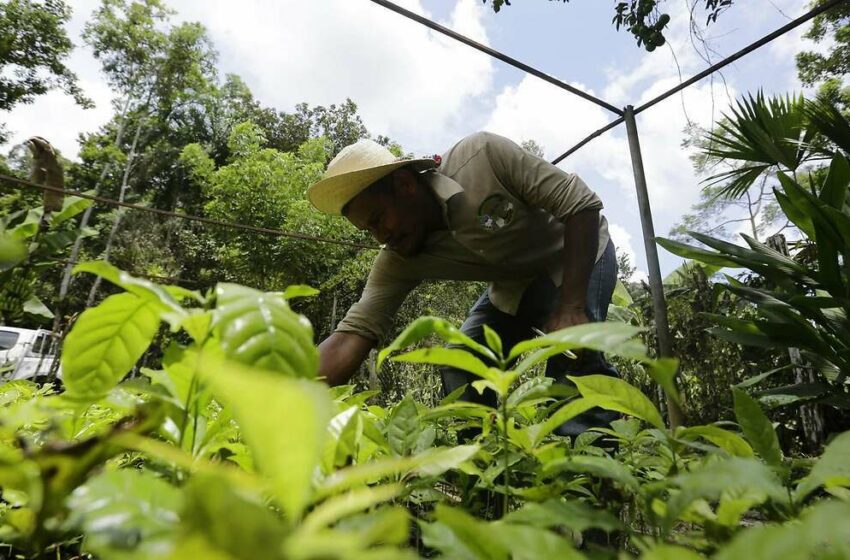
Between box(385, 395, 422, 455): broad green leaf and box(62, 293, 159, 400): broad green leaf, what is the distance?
216 millimetres

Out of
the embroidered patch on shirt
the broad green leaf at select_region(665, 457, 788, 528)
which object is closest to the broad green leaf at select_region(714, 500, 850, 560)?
the broad green leaf at select_region(665, 457, 788, 528)

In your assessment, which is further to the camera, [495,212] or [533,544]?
[495,212]

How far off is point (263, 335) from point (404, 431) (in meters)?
0.23

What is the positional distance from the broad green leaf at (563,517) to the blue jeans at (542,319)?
34.5 inches

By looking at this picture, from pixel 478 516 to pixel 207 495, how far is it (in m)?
0.40

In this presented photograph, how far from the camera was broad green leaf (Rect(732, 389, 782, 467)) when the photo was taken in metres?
0.34

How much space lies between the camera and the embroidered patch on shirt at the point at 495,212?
161 centimetres

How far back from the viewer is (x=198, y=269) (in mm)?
13672

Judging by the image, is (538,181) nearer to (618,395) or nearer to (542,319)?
(542,319)

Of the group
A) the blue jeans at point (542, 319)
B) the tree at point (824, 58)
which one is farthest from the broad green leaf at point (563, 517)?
the tree at point (824, 58)

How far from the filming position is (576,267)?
1313 mm

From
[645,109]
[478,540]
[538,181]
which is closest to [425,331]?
[478,540]

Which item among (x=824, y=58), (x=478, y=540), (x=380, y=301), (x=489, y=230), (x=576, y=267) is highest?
(x=824, y=58)

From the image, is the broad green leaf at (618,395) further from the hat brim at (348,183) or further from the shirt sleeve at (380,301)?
the hat brim at (348,183)
